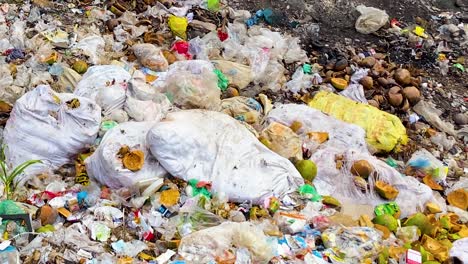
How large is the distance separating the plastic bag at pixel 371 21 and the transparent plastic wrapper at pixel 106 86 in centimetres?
263

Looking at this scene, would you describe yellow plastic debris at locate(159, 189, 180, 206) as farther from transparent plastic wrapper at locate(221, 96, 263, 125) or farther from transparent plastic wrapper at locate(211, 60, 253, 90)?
transparent plastic wrapper at locate(211, 60, 253, 90)

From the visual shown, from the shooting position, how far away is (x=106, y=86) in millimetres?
3971

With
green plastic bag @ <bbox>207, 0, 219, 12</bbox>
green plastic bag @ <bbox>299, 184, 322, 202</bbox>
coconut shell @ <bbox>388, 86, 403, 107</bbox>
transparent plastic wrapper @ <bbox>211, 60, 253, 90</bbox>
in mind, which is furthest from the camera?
green plastic bag @ <bbox>207, 0, 219, 12</bbox>

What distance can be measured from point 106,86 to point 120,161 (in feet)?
2.85

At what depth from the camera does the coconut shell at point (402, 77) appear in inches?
193

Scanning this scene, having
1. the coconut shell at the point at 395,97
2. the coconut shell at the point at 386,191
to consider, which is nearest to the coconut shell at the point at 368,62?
the coconut shell at the point at 395,97

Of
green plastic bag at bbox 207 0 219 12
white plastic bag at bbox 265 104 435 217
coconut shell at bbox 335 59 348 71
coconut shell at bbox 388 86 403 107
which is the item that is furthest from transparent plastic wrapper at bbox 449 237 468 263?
green plastic bag at bbox 207 0 219 12

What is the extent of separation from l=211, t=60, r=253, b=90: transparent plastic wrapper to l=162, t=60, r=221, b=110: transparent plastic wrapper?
32 centimetres

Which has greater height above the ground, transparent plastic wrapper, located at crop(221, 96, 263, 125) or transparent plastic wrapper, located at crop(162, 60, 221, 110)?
transparent plastic wrapper, located at crop(162, 60, 221, 110)

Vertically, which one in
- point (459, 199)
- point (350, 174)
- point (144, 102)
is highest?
point (144, 102)

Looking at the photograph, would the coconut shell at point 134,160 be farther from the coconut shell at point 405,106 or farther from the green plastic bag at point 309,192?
the coconut shell at point 405,106

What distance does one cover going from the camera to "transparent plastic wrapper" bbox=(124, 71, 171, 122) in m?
3.84

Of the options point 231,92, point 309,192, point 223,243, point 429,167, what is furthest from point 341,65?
point 223,243

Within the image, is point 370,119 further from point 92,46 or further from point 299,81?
point 92,46
